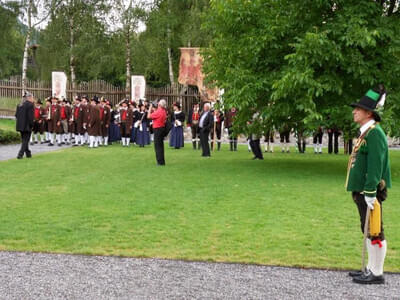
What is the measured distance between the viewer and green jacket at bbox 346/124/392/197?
572 cm

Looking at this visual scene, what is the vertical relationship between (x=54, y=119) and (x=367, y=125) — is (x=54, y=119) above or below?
above

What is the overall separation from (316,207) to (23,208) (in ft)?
16.2

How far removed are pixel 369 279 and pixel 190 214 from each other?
13.1 feet

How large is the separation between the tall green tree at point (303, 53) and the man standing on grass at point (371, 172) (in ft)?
24.7

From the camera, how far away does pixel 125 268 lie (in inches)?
244

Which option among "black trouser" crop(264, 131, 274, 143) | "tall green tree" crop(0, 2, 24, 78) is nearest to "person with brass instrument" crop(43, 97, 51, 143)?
"black trouser" crop(264, 131, 274, 143)

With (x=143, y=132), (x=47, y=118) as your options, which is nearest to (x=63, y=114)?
(x=47, y=118)

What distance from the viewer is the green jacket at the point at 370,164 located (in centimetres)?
572

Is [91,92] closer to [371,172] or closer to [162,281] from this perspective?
[162,281]

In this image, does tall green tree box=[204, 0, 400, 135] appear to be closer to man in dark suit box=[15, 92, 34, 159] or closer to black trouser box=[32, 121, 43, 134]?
man in dark suit box=[15, 92, 34, 159]

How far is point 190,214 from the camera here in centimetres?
929

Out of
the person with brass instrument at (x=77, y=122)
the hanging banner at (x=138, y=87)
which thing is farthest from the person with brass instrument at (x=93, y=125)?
the hanging banner at (x=138, y=87)

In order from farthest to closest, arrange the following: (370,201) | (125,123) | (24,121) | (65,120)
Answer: (125,123)
(65,120)
(24,121)
(370,201)

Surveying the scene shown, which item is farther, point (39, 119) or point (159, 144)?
point (39, 119)
